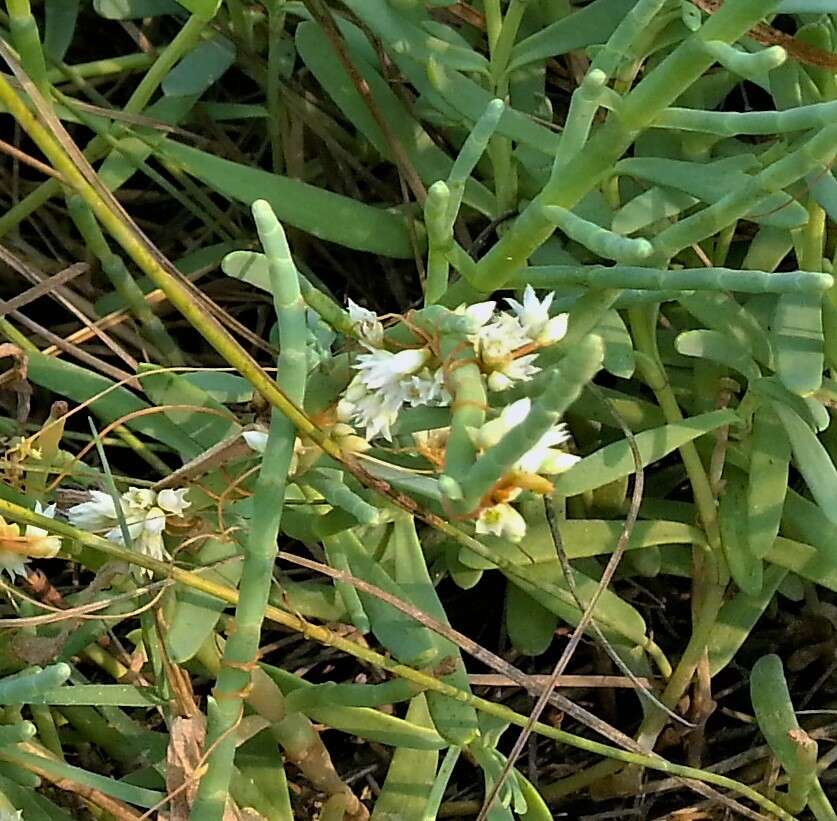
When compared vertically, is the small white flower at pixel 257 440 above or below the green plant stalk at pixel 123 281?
above

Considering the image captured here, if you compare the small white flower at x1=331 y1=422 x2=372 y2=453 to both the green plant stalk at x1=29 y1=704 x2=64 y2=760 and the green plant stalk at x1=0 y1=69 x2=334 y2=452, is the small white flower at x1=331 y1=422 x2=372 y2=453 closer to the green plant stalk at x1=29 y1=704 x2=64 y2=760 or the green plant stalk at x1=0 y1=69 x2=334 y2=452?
the green plant stalk at x1=0 y1=69 x2=334 y2=452

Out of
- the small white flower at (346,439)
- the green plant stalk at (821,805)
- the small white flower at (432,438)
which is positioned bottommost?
the green plant stalk at (821,805)

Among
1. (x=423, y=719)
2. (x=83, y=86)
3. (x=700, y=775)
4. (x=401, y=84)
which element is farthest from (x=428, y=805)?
(x=83, y=86)

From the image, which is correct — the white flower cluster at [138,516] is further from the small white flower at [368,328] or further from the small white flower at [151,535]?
the small white flower at [368,328]

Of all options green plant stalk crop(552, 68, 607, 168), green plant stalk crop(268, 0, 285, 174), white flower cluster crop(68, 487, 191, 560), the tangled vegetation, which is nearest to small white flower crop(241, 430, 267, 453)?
the tangled vegetation

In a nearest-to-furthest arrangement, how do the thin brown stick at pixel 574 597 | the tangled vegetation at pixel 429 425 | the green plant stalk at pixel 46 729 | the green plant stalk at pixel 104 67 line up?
1. the tangled vegetation at pixel 429 425
2. the thin brown stick at pixel 574 597
3. the green plant stalk at pixel 46 729
4. the green plant stalk at pixel 104 67

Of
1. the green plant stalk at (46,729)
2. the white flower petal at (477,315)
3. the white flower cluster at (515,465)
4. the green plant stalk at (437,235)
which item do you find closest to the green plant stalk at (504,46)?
the green plant stalk at (437,235)
